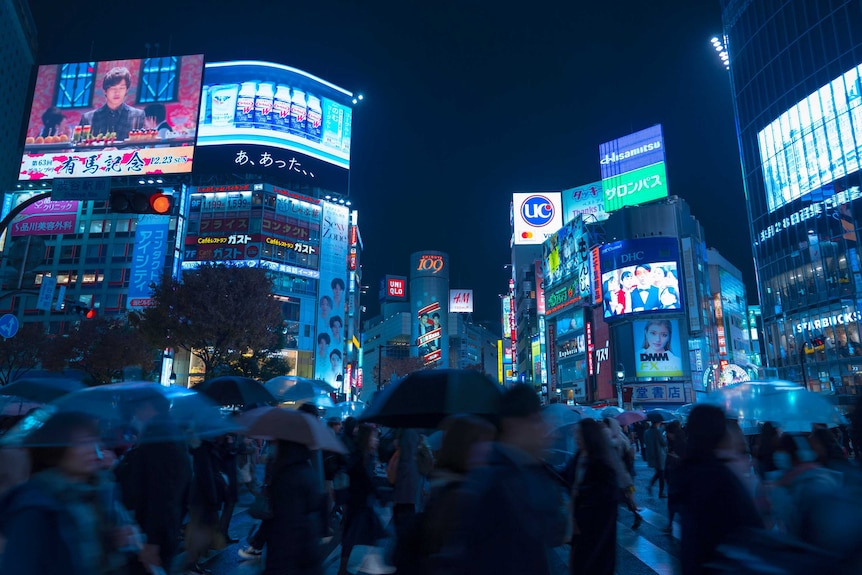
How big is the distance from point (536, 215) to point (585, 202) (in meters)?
9.73

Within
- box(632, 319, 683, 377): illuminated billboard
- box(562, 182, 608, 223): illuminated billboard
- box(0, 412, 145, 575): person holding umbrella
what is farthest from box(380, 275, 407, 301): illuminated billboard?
box(0, 412, 145, 575): person holding umbrella

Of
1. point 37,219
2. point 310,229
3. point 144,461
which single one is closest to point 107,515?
point 144,461

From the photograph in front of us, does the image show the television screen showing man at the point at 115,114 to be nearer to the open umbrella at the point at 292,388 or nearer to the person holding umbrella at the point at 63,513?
the open umbrella at the point at 292,388

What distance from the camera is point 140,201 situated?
896 cm

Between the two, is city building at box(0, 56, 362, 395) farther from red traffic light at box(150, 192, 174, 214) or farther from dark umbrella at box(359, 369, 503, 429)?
dark umbrella at box(359, 369, 503, 429)

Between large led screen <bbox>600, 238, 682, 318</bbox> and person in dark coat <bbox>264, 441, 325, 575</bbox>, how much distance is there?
51.9m

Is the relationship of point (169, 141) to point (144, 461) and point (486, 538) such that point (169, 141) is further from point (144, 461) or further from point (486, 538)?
point (486, 538)

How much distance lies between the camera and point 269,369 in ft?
142

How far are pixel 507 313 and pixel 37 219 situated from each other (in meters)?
70.2

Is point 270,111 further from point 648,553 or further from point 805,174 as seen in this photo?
point 648,553

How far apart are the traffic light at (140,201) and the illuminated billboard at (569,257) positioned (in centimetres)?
5389

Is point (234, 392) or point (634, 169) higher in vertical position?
point (634, 169)

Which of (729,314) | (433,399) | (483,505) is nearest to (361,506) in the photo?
(433,399)

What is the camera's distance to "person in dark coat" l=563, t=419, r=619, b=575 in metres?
4.77
